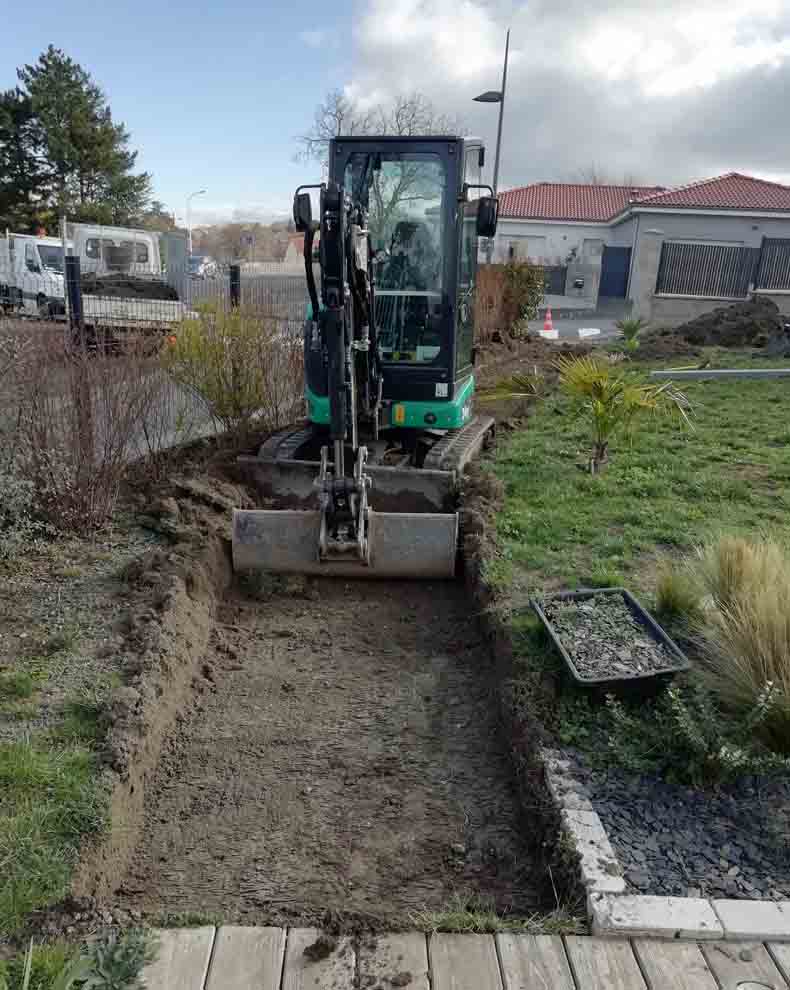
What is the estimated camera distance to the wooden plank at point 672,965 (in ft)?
7.23

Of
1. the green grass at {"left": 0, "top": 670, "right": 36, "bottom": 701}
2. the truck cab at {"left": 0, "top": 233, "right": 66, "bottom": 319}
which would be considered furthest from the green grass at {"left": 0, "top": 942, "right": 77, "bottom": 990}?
the truck cab at {"left": 0, "top": 233, "right": 66, "bottom": 319}

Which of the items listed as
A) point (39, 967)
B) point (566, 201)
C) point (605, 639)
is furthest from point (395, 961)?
point (566, 201)

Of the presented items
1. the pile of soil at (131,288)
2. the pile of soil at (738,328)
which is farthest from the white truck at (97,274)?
the pile of soil at (738,328)

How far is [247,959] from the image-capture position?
7.37 feet

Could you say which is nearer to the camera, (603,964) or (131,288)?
(603,964)

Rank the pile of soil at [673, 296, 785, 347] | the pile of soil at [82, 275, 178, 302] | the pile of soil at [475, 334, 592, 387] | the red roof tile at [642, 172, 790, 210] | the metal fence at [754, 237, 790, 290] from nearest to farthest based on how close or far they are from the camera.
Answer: the pile of soil at [82, 275, 178, 302], the pile of soil at [475, 334, 592, 387], the pile of soil at [673, 296, 785, 347], the metal fence at [754, 237, 790, 290], the red roof tile at [642, 172, 790, 210]

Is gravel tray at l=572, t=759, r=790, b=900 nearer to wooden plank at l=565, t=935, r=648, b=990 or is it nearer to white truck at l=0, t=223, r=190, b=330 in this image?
wooden plank at l=565, t=935, r=648, b=990

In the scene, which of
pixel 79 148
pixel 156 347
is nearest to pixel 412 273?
pixel 156 347

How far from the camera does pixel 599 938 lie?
235cm

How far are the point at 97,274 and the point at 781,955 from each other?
14995 mm

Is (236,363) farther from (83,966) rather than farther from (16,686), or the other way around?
(83,966)

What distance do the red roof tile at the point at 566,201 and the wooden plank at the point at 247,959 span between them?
35.8 m

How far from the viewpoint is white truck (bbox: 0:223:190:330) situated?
9.62 metres

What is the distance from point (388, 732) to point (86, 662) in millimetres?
1495
